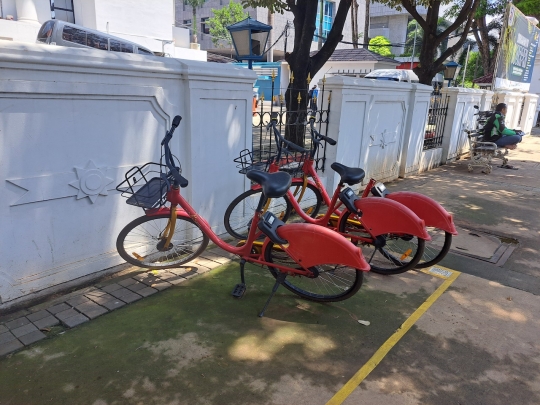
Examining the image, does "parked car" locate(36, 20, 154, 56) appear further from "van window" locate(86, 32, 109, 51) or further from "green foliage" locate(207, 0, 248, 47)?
"green foliage" locate(207, 0, 248, 47)

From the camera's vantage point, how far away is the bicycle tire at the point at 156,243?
11.6 feet

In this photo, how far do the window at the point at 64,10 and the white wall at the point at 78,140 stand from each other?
16.9 m

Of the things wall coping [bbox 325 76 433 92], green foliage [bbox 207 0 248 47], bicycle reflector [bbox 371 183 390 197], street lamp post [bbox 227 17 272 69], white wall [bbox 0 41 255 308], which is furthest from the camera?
green foliage [bbox 207 0 248 47]

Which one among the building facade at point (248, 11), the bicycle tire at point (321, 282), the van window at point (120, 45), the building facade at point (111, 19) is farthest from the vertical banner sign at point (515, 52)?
the building facade at point (248, 11)

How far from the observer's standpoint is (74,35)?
485 inches

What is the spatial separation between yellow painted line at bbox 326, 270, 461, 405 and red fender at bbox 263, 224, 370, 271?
1.82ft

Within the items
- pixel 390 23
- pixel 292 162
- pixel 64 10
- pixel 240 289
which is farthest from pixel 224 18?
pixel 240 289

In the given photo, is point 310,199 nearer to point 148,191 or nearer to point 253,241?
point 253,241

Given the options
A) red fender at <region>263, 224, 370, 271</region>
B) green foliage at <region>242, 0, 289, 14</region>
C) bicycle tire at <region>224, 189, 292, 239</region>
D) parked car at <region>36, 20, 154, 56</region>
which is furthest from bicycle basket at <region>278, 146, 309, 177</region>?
parked car at <region>36, 20, 154, 56</region>

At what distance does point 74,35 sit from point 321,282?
1226cm

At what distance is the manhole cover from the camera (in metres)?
4.45

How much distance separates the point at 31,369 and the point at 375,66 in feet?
79.0

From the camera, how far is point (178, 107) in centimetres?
380

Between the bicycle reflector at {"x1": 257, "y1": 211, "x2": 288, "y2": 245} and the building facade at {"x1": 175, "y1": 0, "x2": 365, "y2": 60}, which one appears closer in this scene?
the bicycle reflector at {"x1": 257, "y1": 211, "x2": 288, "y2": 245}
